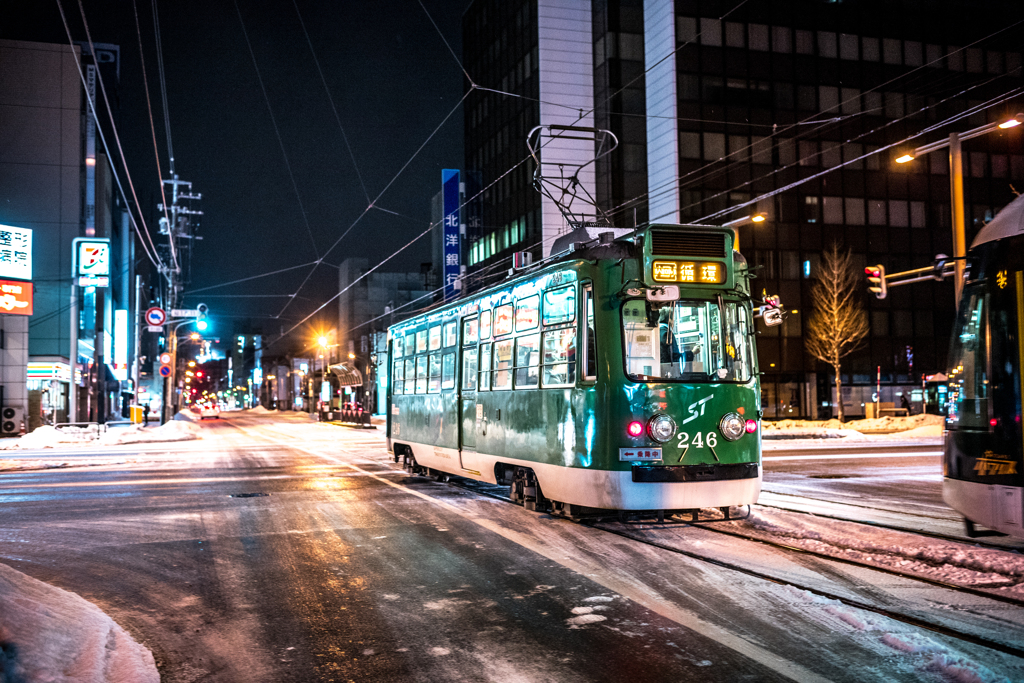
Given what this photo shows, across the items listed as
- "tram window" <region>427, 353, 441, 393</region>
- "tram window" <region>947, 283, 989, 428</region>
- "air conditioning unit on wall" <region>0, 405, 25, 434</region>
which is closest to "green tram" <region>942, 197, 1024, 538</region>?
"tram window" <region>947, 283, 989, 428</region>

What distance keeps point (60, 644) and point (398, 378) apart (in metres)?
12.2

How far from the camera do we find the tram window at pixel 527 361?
10.5 metres

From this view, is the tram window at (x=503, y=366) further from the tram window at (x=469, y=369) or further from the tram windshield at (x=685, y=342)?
the tram windshield at (x=685, y=342)

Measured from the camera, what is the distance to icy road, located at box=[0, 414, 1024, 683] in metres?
4.93

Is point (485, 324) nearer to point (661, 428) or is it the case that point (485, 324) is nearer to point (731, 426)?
point (661, 428)

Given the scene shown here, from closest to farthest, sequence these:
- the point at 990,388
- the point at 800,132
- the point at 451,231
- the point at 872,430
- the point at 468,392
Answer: the point at 990,388 → the point at 468,392 → the point at 872,430 → the point at 800,132 → the point at 451,231

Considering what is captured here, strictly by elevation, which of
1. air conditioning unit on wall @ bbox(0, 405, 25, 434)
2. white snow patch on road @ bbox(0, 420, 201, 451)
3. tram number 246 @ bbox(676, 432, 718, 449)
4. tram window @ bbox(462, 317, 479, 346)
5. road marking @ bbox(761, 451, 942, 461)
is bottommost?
road marking @ bbox(761, 451, 942, 461)

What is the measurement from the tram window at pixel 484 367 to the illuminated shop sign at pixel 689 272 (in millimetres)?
3494

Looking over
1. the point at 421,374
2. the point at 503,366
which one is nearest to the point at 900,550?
the point at 503,366

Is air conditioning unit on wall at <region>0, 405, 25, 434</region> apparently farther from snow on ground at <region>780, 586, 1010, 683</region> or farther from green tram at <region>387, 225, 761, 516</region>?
snow on ground at <region>780, 586, 1010, 683</region>

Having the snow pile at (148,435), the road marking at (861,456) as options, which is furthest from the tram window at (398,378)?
the snow pile at (148,435)

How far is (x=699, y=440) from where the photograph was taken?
9000 mm

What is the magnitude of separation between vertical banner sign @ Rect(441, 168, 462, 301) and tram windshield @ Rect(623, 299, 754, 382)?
42.4 m

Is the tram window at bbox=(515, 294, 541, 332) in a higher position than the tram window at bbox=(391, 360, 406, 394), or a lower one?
higher
